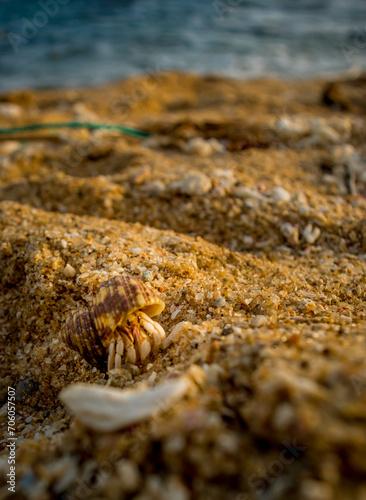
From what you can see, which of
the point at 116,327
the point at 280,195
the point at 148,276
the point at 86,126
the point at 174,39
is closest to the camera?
the point at 116,327

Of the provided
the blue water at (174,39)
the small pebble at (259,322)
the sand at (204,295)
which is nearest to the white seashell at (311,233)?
the sand at (204,295)

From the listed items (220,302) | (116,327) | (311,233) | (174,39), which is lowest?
(311,233)

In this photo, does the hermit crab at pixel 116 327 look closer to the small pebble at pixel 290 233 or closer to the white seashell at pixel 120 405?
the white seashell at pixel 120 405

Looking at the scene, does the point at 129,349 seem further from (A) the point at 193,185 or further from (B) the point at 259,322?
(A) the point at 193,185

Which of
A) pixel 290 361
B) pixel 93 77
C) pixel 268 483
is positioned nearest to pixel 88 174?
pixel 290 361

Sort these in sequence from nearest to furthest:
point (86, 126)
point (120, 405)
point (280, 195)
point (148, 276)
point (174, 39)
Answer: point (120, 405), point (148, 276), point (280, 195), point (86, 126), point (174, 39)

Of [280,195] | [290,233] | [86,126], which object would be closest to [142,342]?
[290,233]
